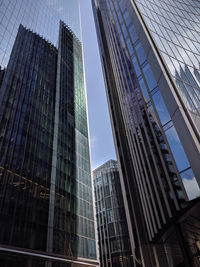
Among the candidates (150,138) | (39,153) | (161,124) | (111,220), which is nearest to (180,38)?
(161,124)

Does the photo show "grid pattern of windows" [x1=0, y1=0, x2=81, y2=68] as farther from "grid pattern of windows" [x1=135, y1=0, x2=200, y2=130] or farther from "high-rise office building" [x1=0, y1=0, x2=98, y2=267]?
"grid pattern of windows" [x1=135, y1=0, x2=200, y2=130]

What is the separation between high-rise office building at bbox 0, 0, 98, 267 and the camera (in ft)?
86.4

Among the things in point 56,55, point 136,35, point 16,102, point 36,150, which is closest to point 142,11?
point 136,35

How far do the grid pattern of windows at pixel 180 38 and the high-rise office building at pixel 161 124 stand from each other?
101 millimetres

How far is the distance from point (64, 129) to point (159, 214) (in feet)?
93.9

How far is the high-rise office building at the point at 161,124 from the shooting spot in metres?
16.9

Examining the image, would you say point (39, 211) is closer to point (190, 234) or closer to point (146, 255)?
point (146, 255)

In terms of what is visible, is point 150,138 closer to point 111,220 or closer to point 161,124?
point 161,124

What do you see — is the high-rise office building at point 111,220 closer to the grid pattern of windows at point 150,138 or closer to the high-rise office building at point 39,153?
the high-rise office building at point 39,153

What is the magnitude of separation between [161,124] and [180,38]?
40.8ft

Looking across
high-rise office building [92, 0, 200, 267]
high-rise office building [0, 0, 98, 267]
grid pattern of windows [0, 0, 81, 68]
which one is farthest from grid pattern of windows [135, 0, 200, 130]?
high-rise office building [0, 0, 98, 267]

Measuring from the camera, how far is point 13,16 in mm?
41281

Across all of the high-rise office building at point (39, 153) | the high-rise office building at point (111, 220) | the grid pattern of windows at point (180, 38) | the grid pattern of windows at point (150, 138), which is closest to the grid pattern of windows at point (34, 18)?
the high-rise office building at point (39, 153)

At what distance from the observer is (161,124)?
19.7 metres
